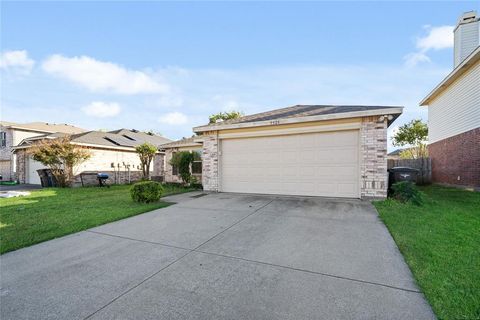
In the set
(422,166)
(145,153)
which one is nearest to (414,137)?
(422,166)

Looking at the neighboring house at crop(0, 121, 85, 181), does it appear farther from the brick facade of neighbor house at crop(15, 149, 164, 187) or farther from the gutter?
the gutter

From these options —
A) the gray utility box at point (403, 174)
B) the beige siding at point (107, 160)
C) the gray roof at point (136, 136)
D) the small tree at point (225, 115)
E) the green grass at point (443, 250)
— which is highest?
the small tree at point (225, 115)

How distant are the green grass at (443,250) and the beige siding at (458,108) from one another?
17.9 feet

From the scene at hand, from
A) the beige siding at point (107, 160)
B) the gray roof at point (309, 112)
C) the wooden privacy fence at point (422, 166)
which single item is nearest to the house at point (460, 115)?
the wooden privacy fence at point (422, 166)

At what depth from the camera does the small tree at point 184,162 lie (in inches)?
430

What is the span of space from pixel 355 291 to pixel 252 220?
9.09ft

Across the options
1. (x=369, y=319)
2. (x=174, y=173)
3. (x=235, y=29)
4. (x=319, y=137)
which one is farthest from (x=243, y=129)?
(x=369, y=319)

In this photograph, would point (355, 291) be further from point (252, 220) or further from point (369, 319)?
point (252, 220)

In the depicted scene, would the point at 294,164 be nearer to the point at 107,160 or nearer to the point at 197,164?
the point at 197,164

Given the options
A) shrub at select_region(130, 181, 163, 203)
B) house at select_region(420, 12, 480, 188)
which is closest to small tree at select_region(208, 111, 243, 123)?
house at select_region(420, 12, 480, 188)

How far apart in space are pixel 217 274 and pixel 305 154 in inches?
228

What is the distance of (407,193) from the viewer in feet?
20.0

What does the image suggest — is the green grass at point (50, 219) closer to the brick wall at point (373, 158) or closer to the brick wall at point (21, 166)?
the brick wall at point (373, 158)

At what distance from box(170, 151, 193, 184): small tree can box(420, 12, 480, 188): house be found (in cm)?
1233
